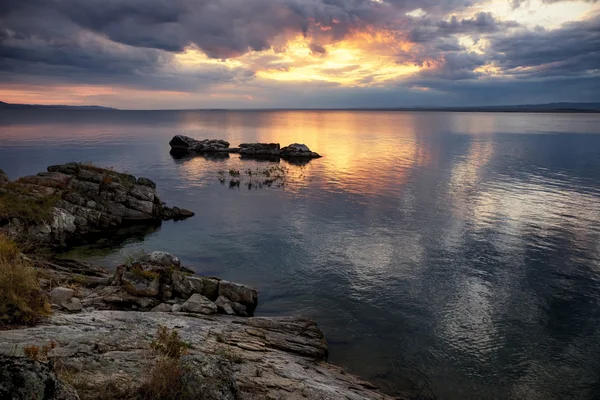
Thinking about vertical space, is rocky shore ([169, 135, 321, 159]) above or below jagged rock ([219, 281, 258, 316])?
above

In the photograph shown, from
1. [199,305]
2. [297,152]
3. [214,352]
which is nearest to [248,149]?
[297,152]

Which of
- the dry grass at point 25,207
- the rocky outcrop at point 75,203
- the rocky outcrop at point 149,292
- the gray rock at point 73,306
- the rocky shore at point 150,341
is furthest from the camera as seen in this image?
the rocky outcrop at point 75,203

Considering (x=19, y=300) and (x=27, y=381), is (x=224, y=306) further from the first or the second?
(x=27, y=381)

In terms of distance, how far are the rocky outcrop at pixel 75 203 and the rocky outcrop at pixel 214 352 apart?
21.7m

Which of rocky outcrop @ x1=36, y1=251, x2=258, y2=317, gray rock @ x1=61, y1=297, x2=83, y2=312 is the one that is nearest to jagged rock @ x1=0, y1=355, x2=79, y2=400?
gray rock @ x1=61, y1=297, x2=83, y2=312

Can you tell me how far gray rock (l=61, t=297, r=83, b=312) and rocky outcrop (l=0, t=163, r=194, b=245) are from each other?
55.5 ft

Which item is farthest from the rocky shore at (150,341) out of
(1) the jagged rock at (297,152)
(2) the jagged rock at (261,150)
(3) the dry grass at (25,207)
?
(2) the jagged rock at (261,150)

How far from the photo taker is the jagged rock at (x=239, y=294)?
76.7 ft

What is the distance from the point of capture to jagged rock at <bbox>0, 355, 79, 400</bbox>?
5922 millimetres

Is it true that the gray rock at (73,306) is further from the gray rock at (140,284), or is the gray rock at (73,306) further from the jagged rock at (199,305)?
the jagged rock at (199,305)

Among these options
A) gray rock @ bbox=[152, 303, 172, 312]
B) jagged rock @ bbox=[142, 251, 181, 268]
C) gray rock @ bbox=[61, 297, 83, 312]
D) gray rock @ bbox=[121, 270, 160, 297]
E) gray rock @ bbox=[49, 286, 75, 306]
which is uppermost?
gray rock @ bbox=[49, 286, 75, 306]

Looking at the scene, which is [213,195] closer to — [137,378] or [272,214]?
[272,214]

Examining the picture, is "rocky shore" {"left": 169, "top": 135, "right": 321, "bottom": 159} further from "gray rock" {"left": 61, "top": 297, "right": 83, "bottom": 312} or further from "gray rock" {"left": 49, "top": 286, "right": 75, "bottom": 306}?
"gray rock" {"left": 61, "top": 297, "right": 83, "bottom": 312}

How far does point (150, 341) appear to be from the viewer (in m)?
13.6
